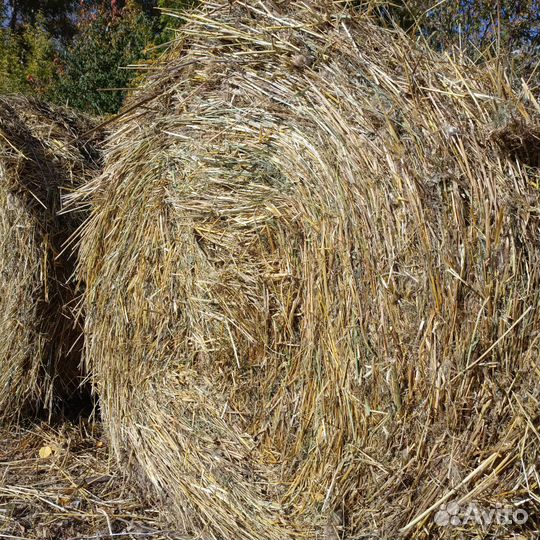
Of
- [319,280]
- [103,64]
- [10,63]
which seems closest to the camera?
[319,280]

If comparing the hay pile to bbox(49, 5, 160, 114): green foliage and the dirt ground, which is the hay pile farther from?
bbox(49, 5, 160, 114): green foliage

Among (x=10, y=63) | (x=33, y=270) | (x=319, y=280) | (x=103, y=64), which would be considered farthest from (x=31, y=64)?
(x=319, y=280)

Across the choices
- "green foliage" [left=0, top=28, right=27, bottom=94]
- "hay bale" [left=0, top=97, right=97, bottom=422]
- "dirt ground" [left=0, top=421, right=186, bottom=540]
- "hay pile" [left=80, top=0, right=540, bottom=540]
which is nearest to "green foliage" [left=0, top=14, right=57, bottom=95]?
"green foliage" [left=0, top=28, right=27, bottom=94]

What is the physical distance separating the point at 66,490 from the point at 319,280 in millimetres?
1885

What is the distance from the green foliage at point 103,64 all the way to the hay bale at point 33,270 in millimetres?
5555

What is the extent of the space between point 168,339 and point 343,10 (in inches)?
66.5

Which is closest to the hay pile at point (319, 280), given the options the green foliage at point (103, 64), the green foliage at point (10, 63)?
the green foliage at point (103, 64)

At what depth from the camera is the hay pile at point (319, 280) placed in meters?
2.46

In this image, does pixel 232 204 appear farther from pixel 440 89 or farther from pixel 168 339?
pixel 440 89

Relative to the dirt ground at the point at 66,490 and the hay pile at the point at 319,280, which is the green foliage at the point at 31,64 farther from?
the hay pile at the point at 319,280

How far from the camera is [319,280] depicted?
2.80 metres

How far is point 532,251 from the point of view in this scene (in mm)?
2463

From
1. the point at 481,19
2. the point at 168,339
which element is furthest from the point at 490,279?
the point at 481,19

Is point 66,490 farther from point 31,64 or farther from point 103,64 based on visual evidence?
point 31,64
